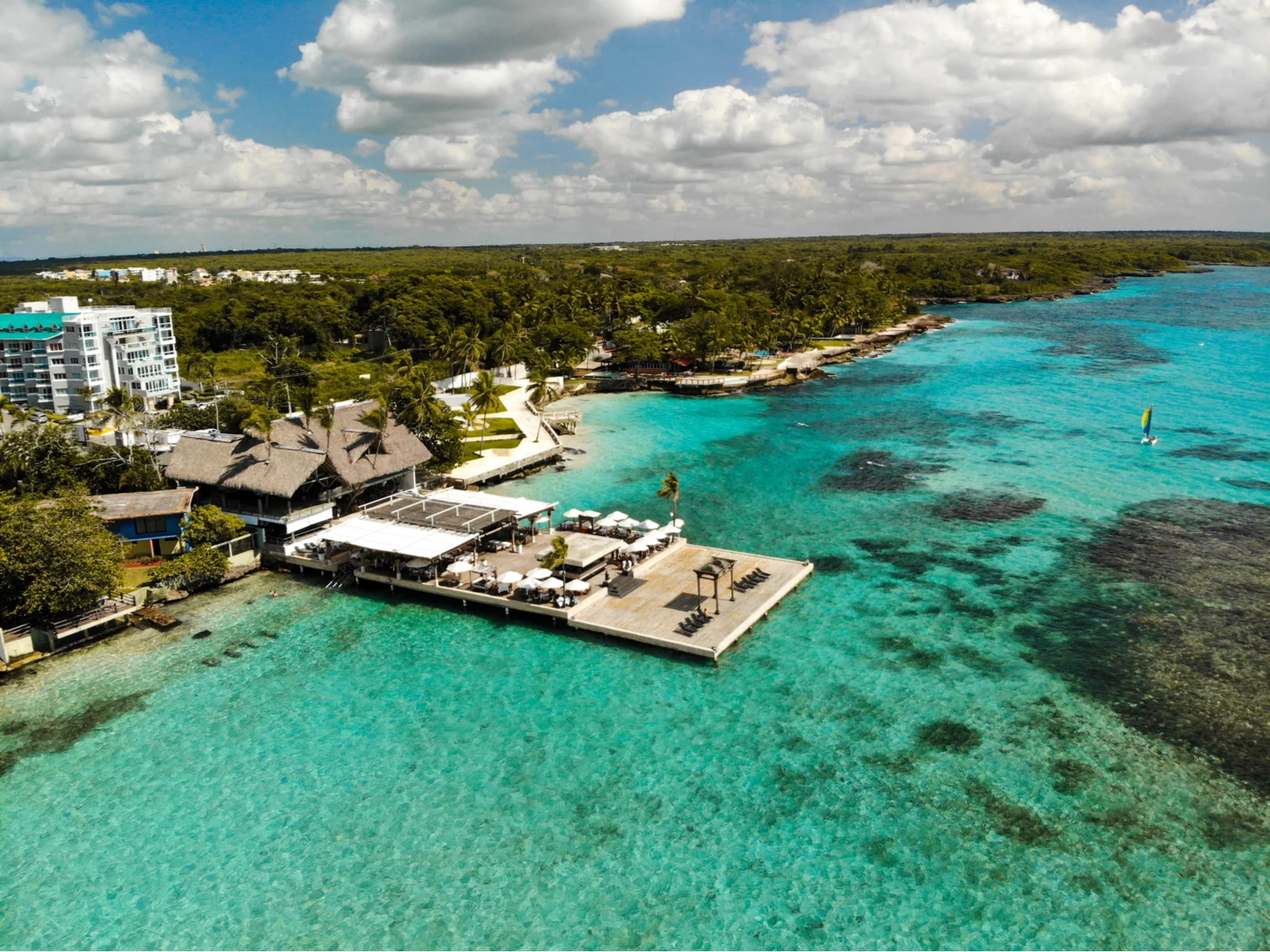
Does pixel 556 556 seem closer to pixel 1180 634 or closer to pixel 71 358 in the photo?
pixel 1180 634

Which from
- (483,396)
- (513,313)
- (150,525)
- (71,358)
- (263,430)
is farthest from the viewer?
(513,313)

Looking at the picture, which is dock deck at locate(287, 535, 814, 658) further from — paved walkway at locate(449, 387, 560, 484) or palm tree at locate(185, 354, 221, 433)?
palm tree at locate(185, 354, 221, 433)

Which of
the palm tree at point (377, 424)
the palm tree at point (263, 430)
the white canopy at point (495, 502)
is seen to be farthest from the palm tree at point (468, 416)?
the palm tree at point (263, 430)

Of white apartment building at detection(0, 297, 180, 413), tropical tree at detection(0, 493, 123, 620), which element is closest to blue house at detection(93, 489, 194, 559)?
tropical tree at detection(0, 493, 123, 620)

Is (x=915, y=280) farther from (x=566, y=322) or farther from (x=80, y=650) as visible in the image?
(x=80, y=650)

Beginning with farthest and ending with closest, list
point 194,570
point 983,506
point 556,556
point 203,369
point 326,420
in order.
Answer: point 203,369, point 983,506, point 326,420, point 194,570, point 556,556

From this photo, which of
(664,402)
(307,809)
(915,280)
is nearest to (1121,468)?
(664,402)

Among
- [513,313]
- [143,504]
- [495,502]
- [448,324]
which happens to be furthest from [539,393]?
[143,504]
